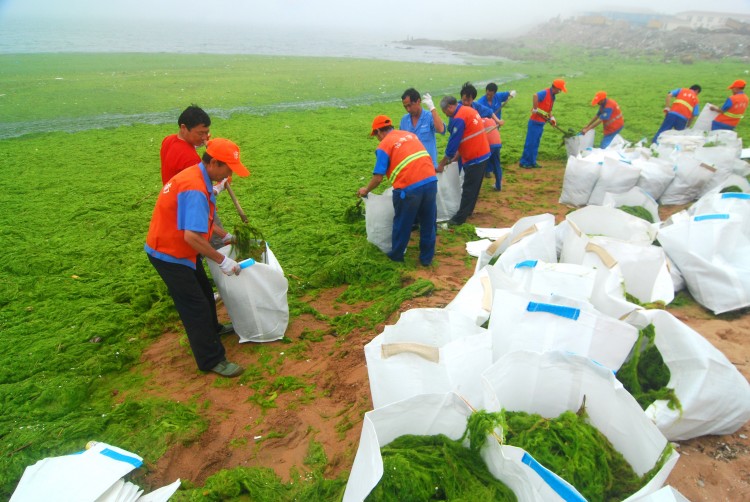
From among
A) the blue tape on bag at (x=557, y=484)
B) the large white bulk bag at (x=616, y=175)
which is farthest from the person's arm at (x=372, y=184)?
the large white bulk bag at (x=616, y=175)

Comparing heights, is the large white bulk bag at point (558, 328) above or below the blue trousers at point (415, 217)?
above

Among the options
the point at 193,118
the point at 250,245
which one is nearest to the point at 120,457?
the point at 250,245

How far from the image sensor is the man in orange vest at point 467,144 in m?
4.80

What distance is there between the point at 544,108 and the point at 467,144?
2853mm

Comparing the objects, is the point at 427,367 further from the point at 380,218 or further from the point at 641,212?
the point at 641,212

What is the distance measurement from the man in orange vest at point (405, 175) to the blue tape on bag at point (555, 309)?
2.00m

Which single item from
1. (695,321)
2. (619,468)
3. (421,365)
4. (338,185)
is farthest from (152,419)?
(338,185)

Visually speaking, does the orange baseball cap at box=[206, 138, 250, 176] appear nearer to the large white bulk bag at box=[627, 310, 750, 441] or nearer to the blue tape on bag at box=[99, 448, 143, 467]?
the blue tape on bag at box=[99, 448, 143, 467]

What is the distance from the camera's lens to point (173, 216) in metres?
2.53

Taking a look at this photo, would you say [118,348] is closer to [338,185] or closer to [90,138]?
[338,185]

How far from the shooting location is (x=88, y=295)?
4.02 metres

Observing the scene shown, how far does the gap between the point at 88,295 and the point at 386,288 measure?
2889 millimetres

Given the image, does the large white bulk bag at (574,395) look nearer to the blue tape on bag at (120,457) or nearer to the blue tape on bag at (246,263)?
the blue tape on bag at (120,457)

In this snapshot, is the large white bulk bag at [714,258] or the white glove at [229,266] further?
→ the large white bulk bag at [714,258]
